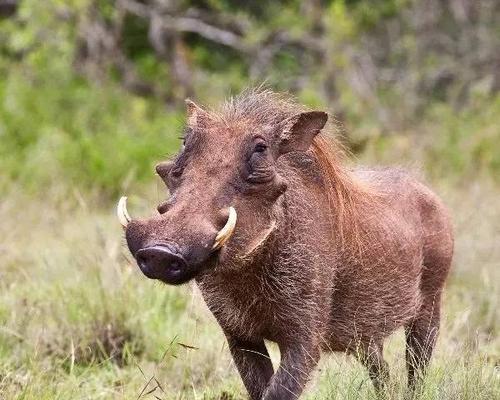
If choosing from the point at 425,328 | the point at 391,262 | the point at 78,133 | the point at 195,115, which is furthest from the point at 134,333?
the point at 78,133

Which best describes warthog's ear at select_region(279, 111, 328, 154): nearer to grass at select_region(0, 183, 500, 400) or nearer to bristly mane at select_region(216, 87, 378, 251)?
bristly mane at select_region(216, 87, 378, 251)

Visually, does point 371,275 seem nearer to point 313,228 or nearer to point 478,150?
point 313,228

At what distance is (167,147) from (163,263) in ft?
26.1

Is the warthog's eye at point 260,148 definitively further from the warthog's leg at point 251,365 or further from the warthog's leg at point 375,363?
the warthog's leg at point 375,363

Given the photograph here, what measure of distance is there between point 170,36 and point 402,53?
554 cm

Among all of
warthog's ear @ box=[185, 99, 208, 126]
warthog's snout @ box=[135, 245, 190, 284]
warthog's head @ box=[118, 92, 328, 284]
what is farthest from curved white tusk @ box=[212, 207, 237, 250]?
warthog's ear @ box=[185, 99, 208, 126]

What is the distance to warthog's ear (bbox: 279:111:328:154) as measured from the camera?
3908mm

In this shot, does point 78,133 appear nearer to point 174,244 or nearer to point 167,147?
point 167,147

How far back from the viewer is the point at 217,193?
3562 mm

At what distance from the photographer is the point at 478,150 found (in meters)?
11.7

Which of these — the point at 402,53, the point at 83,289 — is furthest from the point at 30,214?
the point at 402,53

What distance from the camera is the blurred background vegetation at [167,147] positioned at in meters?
4.84

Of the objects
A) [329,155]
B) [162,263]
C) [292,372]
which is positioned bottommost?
[292,372]

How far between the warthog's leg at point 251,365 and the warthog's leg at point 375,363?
0.36 metres
